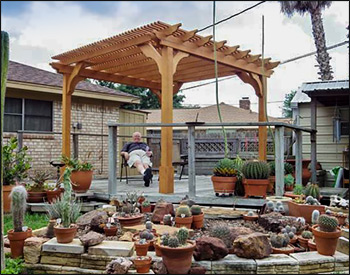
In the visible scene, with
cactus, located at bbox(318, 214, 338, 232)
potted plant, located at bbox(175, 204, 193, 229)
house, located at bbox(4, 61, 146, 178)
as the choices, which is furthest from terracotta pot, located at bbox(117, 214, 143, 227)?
house, located at bbox(4, 61, 146, 178)

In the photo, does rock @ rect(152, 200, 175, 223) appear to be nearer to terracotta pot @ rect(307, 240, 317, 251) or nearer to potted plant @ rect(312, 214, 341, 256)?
terracotta pot @ rect(307, 240, 317, 251)

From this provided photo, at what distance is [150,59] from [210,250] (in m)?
4.65

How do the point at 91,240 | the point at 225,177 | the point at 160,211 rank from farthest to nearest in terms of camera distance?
the point at 225,177 < the point at 160,211 < the point at 91,240

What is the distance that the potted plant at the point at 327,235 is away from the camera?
2781 mm

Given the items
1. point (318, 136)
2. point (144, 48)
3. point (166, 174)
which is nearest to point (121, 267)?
point (166, 174)

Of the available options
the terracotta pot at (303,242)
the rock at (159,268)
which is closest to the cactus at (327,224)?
the terracotta pot at (303,242)

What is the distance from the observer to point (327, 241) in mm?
2797

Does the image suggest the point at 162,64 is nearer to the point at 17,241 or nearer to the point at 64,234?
the point at 64,234

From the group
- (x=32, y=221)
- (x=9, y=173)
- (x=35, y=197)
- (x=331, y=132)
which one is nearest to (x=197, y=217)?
(x=32, y=221)

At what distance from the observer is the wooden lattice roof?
5.27 metres

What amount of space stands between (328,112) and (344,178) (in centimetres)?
179

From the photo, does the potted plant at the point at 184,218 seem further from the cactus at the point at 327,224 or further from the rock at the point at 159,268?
the cactus at the point at 327,224

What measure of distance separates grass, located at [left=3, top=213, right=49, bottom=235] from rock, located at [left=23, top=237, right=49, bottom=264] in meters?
1.23

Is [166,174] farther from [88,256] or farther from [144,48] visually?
[88,256]
